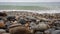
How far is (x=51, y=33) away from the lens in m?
0.77

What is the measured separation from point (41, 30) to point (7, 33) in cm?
18

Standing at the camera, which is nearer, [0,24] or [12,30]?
[12,30]

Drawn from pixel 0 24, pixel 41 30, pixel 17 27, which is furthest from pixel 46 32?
pixel 0 24

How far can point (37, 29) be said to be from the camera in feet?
2.68

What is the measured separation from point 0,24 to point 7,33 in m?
0.14

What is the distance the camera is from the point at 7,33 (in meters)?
0.76

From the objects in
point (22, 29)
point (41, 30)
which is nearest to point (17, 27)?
point (22, 29)

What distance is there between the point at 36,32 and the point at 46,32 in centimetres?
5

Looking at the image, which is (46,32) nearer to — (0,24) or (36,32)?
(36,32)

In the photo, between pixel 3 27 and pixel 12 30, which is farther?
pixel 3 27

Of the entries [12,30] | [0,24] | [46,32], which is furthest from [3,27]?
[46,32]

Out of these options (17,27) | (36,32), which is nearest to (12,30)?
(17,27)

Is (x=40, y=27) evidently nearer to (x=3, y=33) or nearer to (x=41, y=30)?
(x=41, y=30)

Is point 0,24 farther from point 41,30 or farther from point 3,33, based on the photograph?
point 41,30
